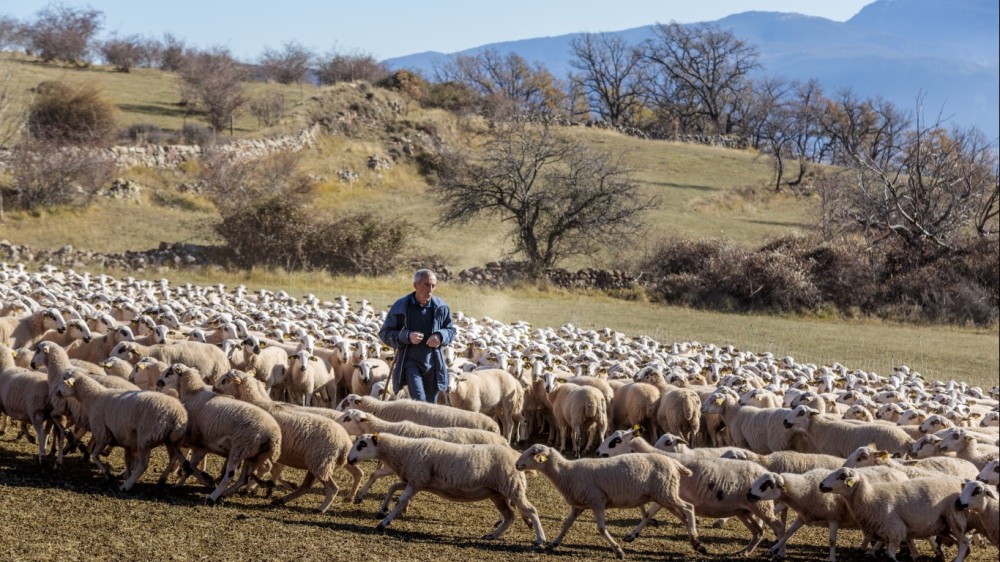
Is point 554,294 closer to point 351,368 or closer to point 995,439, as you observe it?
point 351,368

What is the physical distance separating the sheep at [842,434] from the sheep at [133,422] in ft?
21.4

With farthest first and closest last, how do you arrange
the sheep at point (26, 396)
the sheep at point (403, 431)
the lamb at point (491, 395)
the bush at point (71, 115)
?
the bush at point (71, 115) → the lamb at point (491, 395) → the sheep at point (26, 396) → the sheep at point (403, 431)

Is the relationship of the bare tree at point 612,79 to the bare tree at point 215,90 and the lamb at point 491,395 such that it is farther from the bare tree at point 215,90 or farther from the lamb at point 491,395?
the lamb at point 491,395

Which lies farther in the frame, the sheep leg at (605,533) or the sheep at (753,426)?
the sheep at (753,426)

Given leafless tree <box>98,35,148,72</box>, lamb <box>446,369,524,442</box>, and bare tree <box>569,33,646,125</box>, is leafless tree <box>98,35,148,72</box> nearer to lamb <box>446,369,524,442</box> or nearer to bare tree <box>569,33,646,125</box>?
bare tree <box>569,33,646,125</box>

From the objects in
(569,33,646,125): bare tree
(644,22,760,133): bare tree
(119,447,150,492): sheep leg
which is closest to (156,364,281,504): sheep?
(119,447,150,492): sheep leg

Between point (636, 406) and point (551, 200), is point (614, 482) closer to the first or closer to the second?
point (636, 406)

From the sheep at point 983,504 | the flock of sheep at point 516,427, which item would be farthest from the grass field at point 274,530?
the sheep at point 983,504

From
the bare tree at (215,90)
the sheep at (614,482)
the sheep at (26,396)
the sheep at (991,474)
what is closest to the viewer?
the sheep at (614,482)

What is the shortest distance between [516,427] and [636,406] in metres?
2.28

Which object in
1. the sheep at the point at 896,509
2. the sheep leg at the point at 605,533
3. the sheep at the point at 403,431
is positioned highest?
the sheep at the point at 403,431

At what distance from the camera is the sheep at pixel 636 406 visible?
45.4 feet

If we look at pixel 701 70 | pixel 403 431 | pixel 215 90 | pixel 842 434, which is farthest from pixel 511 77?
pixel 403 431

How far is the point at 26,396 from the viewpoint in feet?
35.3
